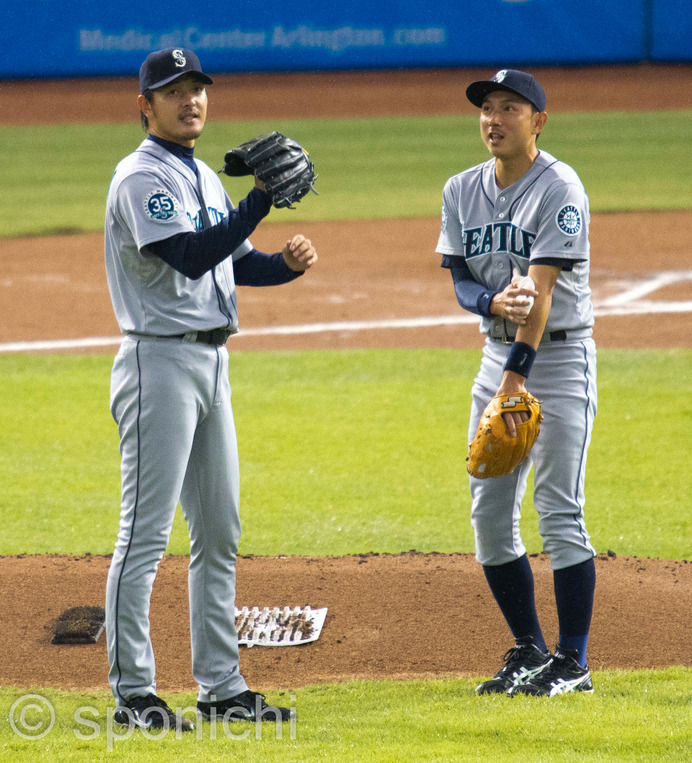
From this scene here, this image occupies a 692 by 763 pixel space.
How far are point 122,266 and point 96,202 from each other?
1298 centimetres

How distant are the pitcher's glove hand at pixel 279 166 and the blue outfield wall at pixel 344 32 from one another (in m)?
18.8

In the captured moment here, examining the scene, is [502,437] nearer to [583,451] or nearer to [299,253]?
[583,451]

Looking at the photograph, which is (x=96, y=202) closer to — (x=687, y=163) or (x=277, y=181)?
(x=687, y=163)

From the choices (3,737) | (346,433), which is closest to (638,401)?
(346,433)

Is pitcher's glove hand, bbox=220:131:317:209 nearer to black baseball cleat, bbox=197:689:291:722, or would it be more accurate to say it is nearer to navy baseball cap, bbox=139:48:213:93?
navy baseball cap, bbox=139:48:213:93

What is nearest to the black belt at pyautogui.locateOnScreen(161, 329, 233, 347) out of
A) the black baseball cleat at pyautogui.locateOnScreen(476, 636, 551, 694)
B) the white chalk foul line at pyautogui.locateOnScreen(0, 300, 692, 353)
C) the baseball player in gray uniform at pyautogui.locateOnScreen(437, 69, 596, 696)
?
the baseball player in gray uniform at pyautogui.locateOnScreen(437, 69, 596, 696)

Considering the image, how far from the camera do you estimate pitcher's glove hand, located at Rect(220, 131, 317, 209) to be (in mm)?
2877

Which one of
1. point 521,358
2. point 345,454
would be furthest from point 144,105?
point 345,454

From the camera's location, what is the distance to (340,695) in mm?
3105

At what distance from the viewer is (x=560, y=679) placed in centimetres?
306

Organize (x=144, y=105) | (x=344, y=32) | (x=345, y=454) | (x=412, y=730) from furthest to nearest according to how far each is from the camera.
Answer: (x=344, y=32), (x=345, y=454), (x=144, y=105), (x=412, y=730)

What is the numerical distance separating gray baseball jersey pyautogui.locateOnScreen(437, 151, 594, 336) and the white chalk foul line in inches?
224

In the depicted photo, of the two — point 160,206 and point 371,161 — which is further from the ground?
point 371,161

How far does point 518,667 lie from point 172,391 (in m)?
1.34
